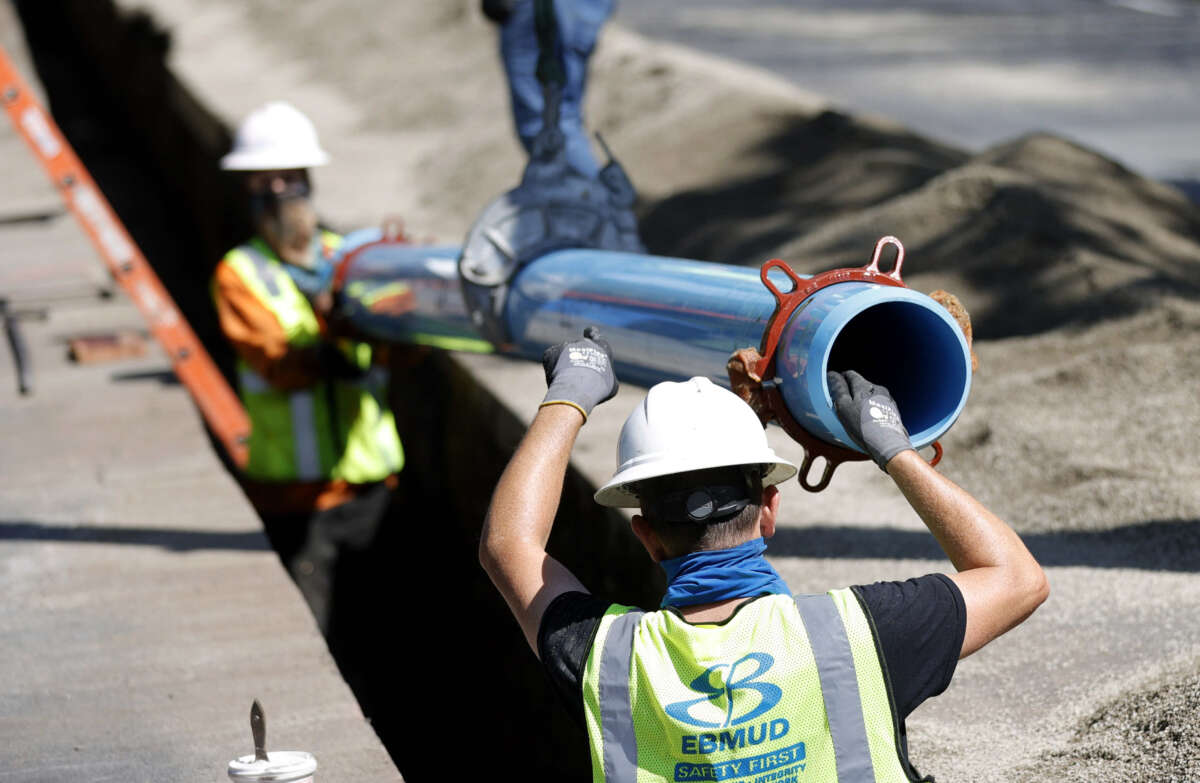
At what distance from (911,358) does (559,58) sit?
6.19ft

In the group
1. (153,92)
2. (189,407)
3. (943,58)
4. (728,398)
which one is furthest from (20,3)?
(728,398)

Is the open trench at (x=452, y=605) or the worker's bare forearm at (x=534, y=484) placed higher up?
the worker's bare forearm at (x=534, y=484)

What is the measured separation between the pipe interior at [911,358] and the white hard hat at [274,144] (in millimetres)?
2929

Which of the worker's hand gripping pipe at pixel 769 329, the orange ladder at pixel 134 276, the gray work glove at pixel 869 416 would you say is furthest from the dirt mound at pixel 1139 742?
the orange ladder at pixel 134 276

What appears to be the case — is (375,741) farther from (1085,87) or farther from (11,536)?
(1085,87)

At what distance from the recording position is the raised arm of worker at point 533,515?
2.45 metres

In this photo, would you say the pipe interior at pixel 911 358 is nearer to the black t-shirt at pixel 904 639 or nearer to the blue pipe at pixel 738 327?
the blue pipe at pixel 738 327

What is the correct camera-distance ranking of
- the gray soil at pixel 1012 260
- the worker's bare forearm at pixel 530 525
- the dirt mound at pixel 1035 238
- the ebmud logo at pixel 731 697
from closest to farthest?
1. the ebmud logo at pixel 731 697
2. the worker's bare forearm at pixel 530 525
3. the gray soil at pixel 1012 260
4. the dirt mound at pixel 1035 238

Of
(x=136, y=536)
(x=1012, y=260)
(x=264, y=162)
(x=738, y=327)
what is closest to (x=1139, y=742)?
(x=738, y=327)

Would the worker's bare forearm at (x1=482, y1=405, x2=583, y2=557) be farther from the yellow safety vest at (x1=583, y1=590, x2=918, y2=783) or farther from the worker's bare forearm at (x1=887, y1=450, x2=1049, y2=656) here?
the worker's bare forearm at (x1=887, y1=450, x2=1049, y2=656)

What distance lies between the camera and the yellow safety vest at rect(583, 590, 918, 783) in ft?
7.56

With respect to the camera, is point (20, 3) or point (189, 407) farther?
point (20, 3)

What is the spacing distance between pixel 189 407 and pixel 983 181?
4.40m

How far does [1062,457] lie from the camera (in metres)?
5.17
